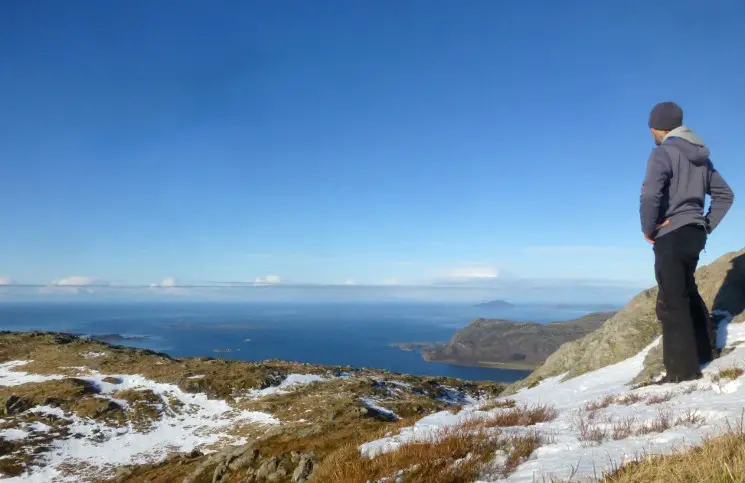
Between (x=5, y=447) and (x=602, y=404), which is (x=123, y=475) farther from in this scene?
(x=602, y=404)

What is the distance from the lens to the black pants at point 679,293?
27.3 ft

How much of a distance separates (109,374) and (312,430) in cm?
4137

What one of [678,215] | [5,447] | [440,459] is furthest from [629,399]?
[5,447]

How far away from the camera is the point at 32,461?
24.7m

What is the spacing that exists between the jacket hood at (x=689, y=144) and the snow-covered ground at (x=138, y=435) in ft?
91.9

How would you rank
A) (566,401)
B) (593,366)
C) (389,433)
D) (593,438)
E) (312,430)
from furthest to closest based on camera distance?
(593,366) < (312,430) < (566,401) < (389,433) < (593,438)

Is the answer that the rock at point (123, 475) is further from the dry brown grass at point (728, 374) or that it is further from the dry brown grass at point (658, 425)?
the dry brown grass at point (728, 374)

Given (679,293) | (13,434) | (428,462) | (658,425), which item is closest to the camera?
(428,462)

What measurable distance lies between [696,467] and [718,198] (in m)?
7.33

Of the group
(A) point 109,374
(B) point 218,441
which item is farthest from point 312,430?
(A) point 109,374

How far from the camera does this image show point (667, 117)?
27.9 feet

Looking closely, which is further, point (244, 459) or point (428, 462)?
point (244, 459)

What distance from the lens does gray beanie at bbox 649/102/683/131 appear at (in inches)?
334

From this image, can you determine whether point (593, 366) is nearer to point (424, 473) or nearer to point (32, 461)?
point (424, 473)
